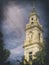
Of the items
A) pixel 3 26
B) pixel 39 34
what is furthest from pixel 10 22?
pixel 39 34

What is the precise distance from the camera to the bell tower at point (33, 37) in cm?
861

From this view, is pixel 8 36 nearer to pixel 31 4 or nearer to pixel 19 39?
pixel 19 39

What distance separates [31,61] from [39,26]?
81 centimetres

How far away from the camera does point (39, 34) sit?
874 cm

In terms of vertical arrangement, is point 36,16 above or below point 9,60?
above

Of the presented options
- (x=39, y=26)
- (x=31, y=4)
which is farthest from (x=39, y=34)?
(x=31, y=4)

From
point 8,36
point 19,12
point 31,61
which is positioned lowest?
point 31,61

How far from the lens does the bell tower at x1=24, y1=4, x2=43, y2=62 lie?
8609 millimetres

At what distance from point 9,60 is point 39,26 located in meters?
1.02

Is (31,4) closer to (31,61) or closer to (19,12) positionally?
(19,12)

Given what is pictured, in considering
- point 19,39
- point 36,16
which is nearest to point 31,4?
point 36,16

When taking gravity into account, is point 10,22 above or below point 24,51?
above

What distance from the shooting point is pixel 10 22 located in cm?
894

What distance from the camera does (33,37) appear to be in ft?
28.7
